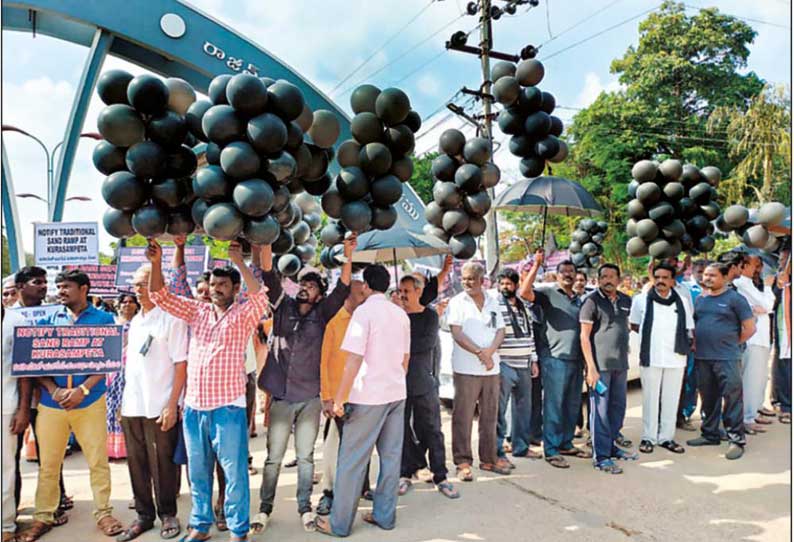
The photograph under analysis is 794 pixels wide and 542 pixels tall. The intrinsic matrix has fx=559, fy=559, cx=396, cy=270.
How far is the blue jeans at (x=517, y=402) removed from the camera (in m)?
5.17

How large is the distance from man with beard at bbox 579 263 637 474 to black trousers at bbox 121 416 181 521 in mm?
3505

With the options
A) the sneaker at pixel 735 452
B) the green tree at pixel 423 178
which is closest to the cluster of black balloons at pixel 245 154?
the sneaker at pixel 735 452

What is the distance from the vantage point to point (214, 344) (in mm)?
3473

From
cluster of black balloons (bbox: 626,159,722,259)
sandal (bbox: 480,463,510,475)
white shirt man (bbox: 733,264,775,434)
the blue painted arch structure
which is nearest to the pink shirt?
sandal (bbox: 480,463,510,475)

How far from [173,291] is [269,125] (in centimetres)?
152

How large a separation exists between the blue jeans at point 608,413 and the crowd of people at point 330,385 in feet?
0.06

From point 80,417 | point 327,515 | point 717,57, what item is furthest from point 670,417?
point 717,57

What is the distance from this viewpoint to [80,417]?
12.5 feet

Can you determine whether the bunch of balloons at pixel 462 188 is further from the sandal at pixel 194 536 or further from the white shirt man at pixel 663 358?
the sandal at pixel 194 536

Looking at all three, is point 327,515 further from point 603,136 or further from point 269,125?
point 603,136

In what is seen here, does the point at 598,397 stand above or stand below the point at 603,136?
below

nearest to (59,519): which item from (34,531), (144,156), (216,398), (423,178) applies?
(34,531)

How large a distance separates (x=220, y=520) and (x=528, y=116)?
169 inches

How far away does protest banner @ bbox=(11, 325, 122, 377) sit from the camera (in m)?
3.59
